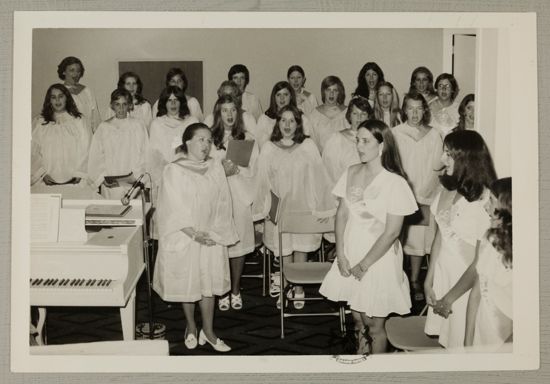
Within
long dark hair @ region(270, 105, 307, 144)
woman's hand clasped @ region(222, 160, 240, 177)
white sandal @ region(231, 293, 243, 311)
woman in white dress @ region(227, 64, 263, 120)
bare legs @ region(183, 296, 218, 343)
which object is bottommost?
bare legs @ region(183, 296, 218, 343)

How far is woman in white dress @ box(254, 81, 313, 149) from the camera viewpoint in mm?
2391

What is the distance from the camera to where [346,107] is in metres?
2.41

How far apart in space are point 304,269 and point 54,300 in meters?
0.88

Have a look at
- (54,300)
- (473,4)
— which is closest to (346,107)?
(473,4)

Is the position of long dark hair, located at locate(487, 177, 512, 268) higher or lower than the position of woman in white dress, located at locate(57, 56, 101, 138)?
lower

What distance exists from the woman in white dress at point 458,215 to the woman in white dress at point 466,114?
23mm

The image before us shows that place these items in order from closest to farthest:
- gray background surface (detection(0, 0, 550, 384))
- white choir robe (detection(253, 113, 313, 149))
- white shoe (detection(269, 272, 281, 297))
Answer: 1. gray background surface (detection(0, 0, 550, 384))
2. white choir robe (detection(253, 113, 313, 149))
3. white shoe (detection(269, 272, 281, 297))

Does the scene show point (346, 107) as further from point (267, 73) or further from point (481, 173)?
point (481, 173)

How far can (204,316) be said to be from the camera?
2.47 m

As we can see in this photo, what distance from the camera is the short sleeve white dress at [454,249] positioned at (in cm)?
237

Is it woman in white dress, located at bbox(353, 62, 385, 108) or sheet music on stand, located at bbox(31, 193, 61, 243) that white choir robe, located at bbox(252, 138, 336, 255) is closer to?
woman in white dress, located at bbox(353, 62, 385, 108)

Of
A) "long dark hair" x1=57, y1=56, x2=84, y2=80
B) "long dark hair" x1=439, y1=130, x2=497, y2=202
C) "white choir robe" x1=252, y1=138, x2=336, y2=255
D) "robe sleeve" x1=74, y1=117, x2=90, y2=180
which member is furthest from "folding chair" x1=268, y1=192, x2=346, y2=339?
"long dark hair" x1=57, y1=56, x2=84, y2=80

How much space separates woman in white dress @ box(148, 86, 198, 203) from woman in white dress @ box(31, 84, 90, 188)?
0.23m

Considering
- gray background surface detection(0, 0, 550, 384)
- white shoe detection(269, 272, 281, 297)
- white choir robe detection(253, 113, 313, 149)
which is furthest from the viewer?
white shoe detection(269, 272, 281, 297)
